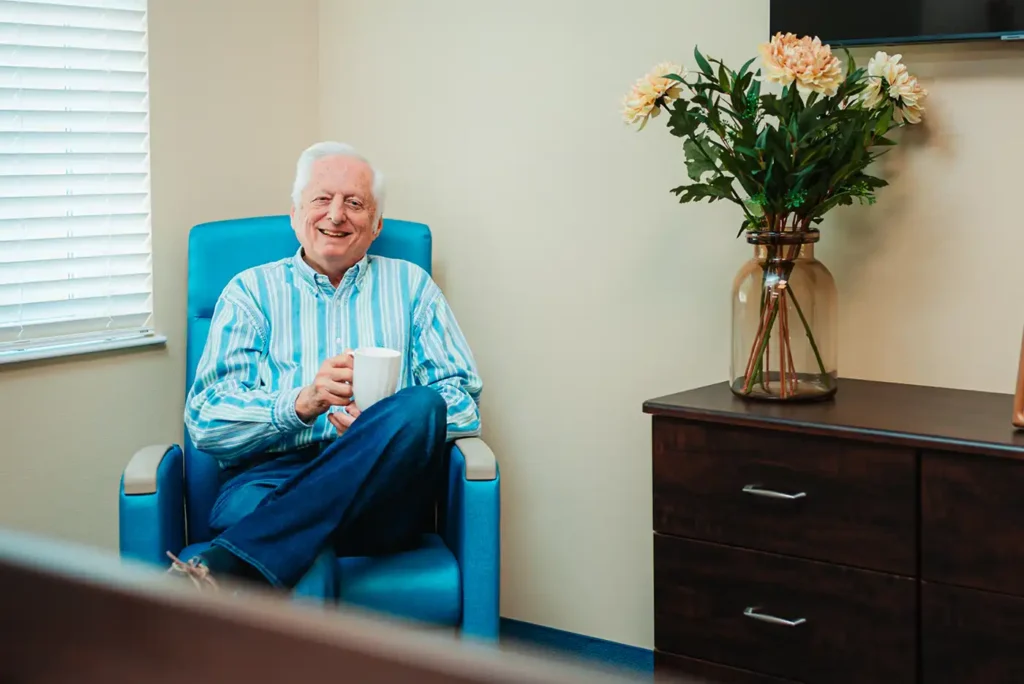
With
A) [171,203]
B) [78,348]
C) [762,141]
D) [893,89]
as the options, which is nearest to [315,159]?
[171,203]

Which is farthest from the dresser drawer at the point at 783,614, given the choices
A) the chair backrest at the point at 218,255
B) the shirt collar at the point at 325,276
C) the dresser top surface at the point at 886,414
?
the chair backrest at the point at 218,255

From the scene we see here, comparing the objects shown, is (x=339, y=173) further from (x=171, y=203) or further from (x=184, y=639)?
(x=184, y=639)

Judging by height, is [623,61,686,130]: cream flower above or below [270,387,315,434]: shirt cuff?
above

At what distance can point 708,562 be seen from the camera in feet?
6.34

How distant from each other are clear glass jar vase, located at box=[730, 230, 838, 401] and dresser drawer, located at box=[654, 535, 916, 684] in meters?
0.31

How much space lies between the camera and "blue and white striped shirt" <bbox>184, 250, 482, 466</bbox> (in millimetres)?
2145

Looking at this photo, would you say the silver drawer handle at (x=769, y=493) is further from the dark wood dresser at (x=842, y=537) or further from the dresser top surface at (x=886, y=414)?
the dresser top surface at (x=886, y=414)

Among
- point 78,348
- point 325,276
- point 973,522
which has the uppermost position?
point 325,276

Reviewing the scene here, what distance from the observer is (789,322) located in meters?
1.96

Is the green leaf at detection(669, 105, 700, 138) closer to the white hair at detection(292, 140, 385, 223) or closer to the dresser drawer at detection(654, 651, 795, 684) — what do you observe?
the white hair at detection(292, 140, 385, 223)

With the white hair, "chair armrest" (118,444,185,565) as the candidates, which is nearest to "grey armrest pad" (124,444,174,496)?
"chair armrest" (118,444,185,565)

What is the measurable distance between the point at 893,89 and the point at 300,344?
1.25 meters

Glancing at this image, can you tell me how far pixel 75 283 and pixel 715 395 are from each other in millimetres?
1390

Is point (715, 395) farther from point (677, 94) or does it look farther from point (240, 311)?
point (240, 311)
